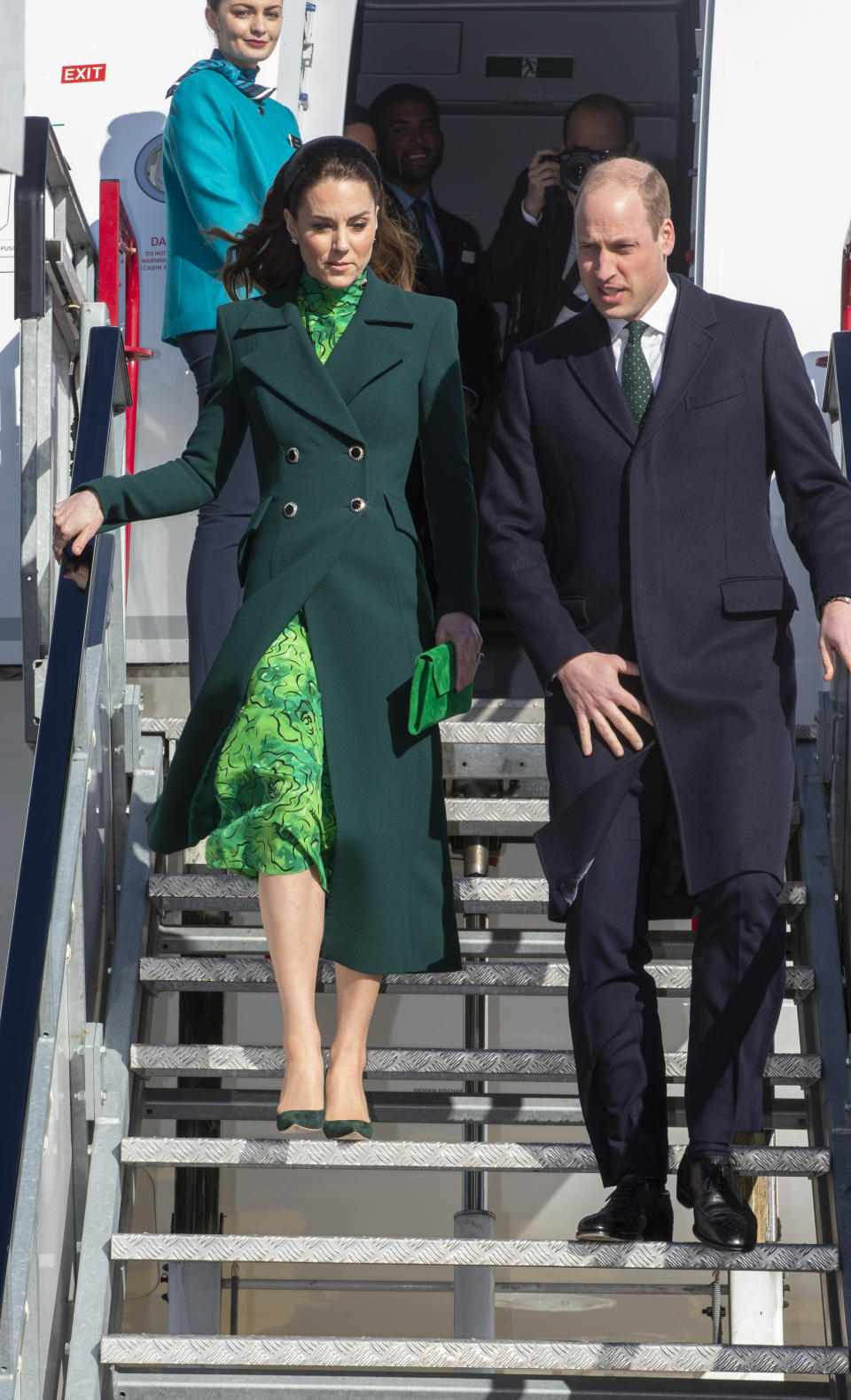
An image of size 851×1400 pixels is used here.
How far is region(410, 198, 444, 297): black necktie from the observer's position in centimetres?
487

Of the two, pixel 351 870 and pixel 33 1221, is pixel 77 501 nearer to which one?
pixel 351 870

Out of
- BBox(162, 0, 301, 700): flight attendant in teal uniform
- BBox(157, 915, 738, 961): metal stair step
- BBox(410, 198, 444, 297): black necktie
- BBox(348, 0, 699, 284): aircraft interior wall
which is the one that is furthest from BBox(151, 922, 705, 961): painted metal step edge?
BBox(348, 0, 699, 284): aircraft interior wall

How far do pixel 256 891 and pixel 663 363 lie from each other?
1.39 meters

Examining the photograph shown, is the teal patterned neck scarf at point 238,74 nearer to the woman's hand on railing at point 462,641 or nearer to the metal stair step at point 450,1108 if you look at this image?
the woman's hand on railing at point 462,641

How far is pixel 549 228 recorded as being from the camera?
5555 mm

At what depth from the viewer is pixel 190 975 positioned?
3279 millimetres

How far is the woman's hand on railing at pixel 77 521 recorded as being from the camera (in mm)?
2711

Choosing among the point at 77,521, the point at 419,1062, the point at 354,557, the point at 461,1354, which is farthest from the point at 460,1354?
the point at 77,521

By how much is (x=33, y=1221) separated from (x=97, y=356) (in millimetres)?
1738

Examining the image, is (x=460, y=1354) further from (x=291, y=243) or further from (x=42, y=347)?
(x=42, y=347)

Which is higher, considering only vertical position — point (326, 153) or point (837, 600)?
point (326, 153)

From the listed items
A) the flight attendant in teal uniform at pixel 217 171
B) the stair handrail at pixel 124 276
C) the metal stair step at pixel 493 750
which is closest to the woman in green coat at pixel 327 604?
the flight attendant in teal uniform at pixel 217 171

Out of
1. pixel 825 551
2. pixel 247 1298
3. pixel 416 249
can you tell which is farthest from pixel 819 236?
pixel 247 1298

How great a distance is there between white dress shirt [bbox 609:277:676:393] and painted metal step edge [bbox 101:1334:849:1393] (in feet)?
5.16
